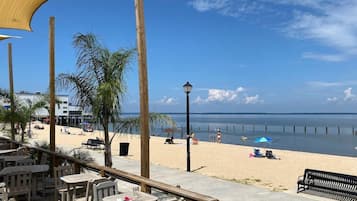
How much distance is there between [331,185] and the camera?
29.7 feet

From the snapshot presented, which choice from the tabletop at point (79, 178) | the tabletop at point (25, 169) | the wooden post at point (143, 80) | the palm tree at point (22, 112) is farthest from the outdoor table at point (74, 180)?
the palm tree at point (22, 112)

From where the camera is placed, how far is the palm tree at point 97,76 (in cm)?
1006

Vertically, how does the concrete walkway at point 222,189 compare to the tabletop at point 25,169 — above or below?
below

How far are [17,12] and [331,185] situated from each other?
834 centimetres

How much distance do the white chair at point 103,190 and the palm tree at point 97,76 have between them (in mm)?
5440

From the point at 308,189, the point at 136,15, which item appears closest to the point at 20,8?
the point at 136,15

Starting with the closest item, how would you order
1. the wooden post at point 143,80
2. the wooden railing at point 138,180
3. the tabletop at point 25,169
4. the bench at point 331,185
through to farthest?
the wooden railing at point 138,180
the tabletop at point 25,169
the wooden post at point 143,80
the bench at point 331,185

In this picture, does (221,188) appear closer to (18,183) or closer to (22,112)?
(18,183)

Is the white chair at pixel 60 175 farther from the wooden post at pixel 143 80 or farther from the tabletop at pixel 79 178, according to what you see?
the wooden post at pixel 143 80

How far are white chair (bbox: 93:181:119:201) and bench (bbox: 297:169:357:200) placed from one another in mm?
6420

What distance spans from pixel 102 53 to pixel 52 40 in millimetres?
1693

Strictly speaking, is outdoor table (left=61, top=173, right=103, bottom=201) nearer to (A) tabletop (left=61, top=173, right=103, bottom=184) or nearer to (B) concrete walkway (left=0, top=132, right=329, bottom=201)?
(A) tabletop (left=61, top=173, right=103, bottom=184)

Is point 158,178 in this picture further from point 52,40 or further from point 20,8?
point 20,8

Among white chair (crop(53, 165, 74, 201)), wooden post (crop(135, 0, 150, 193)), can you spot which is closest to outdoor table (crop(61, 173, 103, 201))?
white chair (crop(53, 165, 74, 201))
